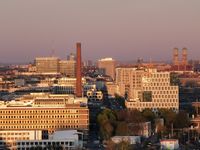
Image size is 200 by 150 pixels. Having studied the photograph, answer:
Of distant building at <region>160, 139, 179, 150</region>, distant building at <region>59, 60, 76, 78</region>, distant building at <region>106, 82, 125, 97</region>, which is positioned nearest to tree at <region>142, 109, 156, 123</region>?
distant building at <region>160, 139, 179, 150</region>

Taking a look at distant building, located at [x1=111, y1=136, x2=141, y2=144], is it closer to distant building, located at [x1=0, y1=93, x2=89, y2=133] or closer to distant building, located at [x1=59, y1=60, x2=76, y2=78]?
distant building, located at [x1=0, y1=93, x2=89, y2=133]

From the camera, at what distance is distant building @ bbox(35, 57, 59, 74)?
89.7 metres

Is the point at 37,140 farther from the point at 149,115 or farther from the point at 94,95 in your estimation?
the point at 94,95

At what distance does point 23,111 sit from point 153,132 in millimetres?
6283

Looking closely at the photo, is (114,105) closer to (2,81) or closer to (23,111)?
(23,111)

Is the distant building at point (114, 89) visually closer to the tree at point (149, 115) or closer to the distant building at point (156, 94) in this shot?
the distant building at point (156, 94)

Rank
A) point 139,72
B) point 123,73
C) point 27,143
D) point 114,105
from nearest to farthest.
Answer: point 27,143 < point 114,105 < point 139,72 < point 123,73

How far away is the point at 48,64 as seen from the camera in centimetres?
9038

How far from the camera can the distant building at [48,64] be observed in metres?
89.7

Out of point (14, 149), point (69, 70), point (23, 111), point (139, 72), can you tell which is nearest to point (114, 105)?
point (139, 72)

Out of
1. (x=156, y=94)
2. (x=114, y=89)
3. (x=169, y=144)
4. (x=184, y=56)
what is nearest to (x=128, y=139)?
(x=169, y=144)

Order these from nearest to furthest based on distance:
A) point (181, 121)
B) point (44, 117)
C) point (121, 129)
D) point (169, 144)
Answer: point (169, 144) < point (121, 129) < point (44, 117) < point (181, 121)

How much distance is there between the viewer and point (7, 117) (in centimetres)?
3922

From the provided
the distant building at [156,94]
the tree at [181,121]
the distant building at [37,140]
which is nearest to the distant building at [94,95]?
the distant building at [156,94]
